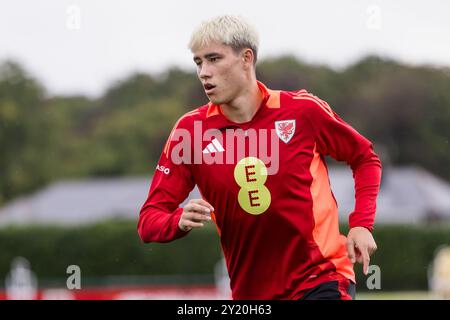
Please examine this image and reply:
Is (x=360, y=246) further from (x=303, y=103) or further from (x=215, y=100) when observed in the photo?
(x=215, y=100)

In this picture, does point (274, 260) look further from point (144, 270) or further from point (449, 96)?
point (449, 96)

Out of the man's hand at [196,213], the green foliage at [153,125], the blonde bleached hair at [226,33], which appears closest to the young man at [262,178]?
the blonde bleached hair at [226,33]

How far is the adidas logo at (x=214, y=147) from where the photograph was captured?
6.51 metres

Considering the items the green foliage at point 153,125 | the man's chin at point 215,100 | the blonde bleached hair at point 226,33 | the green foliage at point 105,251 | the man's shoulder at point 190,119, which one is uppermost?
the green foliage at point 153,125

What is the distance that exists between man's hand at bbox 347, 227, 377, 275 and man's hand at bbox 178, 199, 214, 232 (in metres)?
0.96

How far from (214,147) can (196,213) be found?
0.84 metres

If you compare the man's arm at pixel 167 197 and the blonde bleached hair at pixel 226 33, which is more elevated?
the blonde bleached hair at pixel 226 33

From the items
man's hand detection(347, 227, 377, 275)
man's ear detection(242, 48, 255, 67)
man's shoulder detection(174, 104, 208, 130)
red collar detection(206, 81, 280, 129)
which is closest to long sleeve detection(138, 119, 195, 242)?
man's shoulder detection(174, 104, 208, 130)

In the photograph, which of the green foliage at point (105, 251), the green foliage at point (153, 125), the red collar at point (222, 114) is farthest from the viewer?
the green foliage at point (153, 125)

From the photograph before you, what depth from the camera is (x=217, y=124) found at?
6586 millimetres

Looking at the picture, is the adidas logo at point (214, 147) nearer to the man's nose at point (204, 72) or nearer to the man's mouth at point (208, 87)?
the man's mouth at point (208, 87)

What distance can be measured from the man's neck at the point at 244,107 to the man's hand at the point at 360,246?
1060mm
